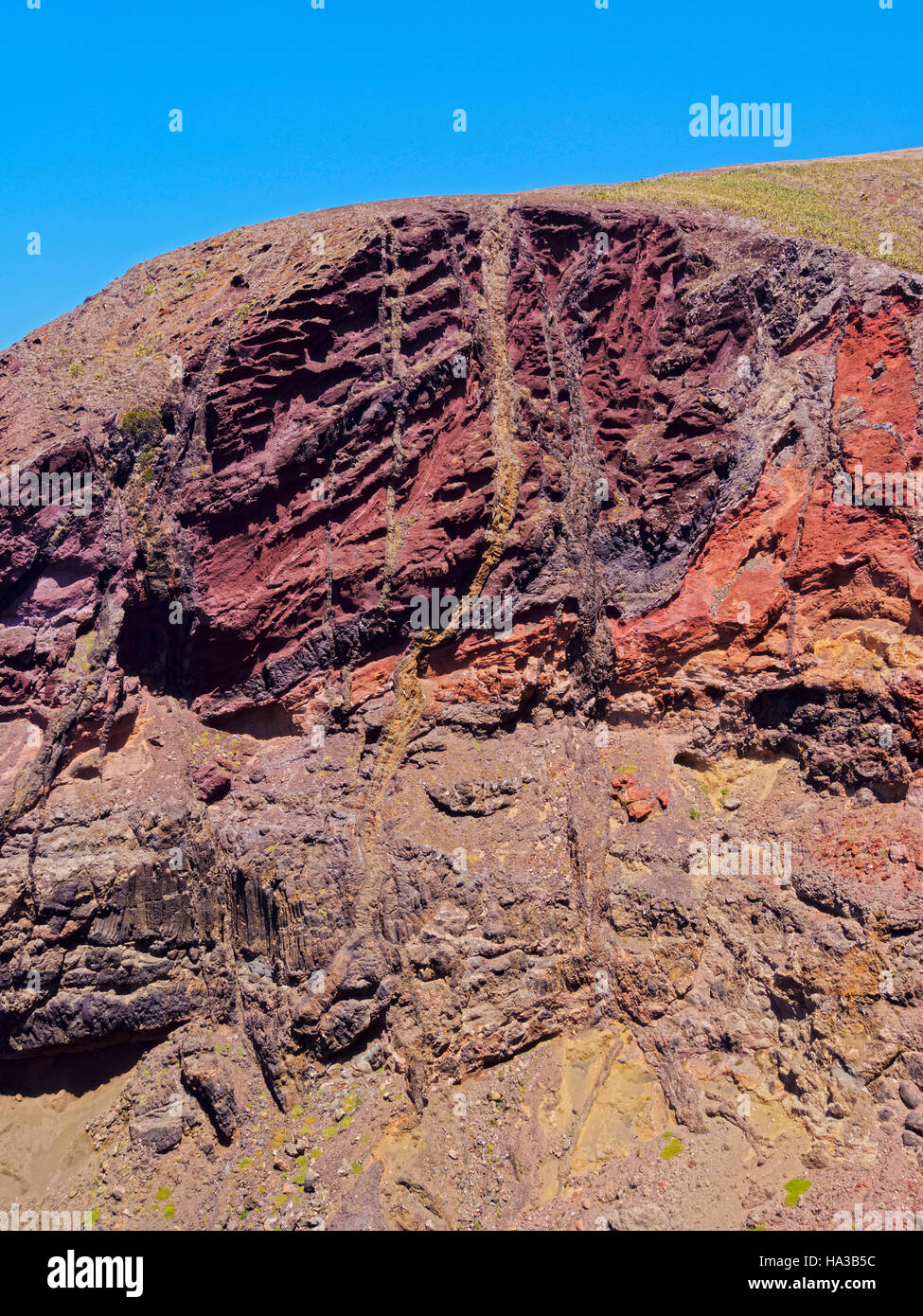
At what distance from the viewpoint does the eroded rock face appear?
44.0 ft

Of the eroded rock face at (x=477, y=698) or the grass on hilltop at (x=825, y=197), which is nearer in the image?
the eroded rock face at (x=477, y=698)

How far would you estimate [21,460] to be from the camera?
16016 millimetres

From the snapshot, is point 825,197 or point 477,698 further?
point 825,197

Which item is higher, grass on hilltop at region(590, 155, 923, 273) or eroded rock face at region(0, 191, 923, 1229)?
grass on hilltop at region(590, 155, 923, 273)

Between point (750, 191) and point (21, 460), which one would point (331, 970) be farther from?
point (750, 191)

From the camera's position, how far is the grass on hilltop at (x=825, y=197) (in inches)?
766

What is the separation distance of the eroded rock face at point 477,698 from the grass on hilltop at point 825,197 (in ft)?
6.45

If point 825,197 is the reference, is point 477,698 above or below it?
below

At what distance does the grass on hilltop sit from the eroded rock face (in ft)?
6.45

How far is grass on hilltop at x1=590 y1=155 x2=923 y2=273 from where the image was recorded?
19453 millimetres

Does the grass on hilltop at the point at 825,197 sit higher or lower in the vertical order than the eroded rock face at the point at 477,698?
higher

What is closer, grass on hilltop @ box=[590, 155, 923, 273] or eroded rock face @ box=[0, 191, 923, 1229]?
eroded rock face @ box=[0, 191, 923, 1229]

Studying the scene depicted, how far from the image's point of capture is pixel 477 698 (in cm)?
1670

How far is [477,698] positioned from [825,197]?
19.9 m
